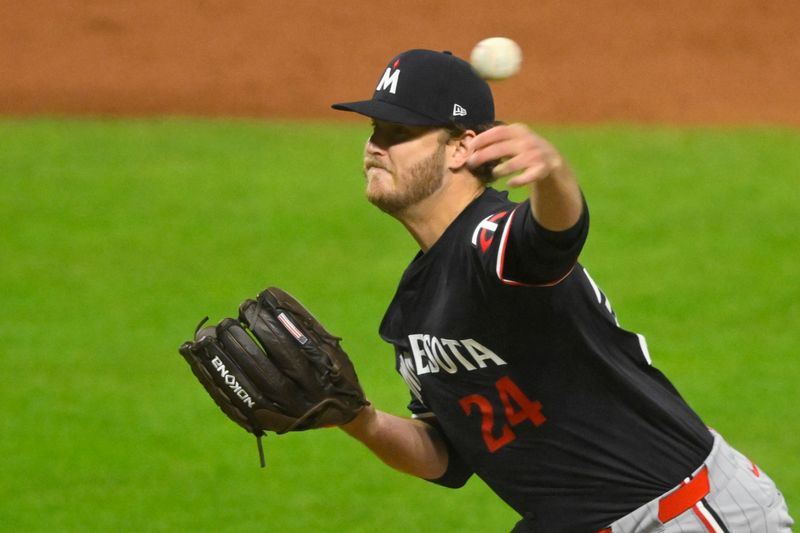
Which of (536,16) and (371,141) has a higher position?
(536,16)

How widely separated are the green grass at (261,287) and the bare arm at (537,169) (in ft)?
12.5

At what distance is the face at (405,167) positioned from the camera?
13.2ft

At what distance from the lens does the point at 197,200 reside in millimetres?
12008

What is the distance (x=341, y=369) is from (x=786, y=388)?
530 centimetres

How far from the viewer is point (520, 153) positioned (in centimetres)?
320

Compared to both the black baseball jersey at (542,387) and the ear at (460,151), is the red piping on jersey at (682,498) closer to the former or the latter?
the black baseball jersey at (542,387)

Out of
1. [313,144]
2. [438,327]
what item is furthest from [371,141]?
[313,144]

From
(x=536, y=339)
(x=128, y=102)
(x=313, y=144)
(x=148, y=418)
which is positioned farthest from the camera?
(x=128, y=102)

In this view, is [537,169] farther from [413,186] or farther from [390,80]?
[390,80]

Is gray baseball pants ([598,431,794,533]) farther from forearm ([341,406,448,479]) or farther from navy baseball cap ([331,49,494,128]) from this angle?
navy baseball cap ([331,49,494,128])

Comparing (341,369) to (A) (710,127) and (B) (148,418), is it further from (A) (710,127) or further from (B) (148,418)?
(A) (710,127)

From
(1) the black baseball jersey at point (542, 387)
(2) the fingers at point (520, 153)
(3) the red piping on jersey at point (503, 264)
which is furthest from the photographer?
(1) the black baseball jersey at point (542, 387)

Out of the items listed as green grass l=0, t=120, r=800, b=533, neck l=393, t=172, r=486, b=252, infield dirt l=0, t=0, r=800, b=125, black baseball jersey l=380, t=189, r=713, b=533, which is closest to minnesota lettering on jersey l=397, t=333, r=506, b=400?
black baseball jersey l=380, t=189, r=713, b=533

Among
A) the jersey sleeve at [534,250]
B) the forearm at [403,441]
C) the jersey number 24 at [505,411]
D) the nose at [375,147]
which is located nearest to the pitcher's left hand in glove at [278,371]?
the forearm at [403,441]
